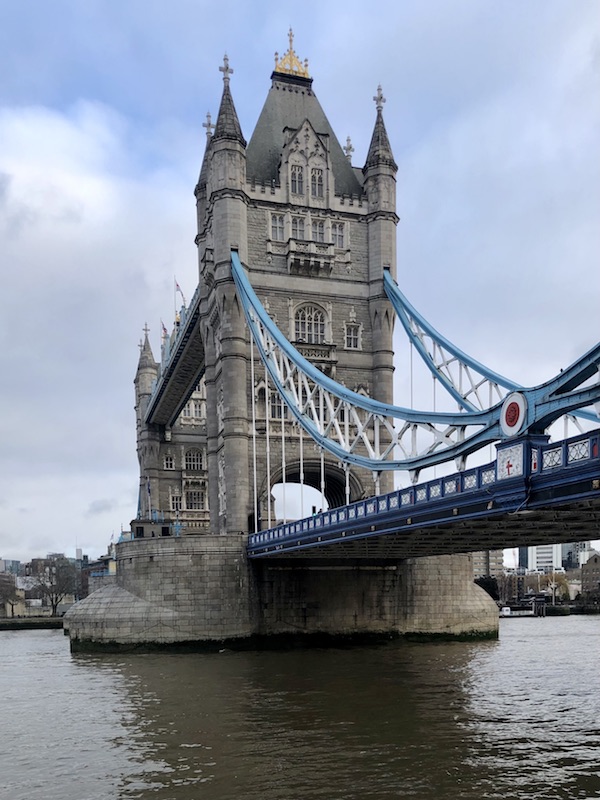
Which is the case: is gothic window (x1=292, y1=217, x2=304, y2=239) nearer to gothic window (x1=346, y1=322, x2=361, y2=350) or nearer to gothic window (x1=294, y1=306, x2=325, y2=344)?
gothic window (x1=294, y1=306, x2=325, y2=344)

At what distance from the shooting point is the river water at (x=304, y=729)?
1498cm

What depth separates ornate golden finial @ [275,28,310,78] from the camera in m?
51.8

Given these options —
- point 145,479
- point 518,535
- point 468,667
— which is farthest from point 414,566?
point 145,479

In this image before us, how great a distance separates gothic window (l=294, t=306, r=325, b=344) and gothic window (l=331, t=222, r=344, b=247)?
162 inches

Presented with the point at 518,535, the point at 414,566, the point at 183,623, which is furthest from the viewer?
the point at 414,566

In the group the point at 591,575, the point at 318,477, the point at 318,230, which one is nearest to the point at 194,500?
the point at 318,477

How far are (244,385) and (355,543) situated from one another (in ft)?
50.5

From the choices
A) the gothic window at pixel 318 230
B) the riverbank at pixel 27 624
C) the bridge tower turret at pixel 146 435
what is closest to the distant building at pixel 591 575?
the bridge tower turret at pixel 146 435

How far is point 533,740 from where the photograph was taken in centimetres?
1802

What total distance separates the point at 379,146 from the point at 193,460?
3989cm

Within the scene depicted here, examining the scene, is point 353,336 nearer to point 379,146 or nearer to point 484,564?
point 379,146

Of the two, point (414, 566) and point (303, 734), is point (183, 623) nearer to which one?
point (414, 566)

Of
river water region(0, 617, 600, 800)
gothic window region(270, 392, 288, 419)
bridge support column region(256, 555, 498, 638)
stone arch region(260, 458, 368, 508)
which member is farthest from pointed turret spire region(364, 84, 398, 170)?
river water region(0, 617, 600, 800)

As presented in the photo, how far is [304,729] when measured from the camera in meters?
19.4
